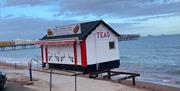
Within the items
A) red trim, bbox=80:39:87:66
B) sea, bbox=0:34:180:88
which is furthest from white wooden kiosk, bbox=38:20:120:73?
sea, bbox=0:34:180:88

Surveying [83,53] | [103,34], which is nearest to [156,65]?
[103,34]

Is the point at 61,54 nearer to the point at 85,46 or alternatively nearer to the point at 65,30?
the point at 65,30

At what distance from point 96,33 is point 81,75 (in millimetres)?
2636

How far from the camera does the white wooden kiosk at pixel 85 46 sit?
1761 cm

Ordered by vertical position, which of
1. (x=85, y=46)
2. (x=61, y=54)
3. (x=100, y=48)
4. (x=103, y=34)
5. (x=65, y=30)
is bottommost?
(x=61, y=54)

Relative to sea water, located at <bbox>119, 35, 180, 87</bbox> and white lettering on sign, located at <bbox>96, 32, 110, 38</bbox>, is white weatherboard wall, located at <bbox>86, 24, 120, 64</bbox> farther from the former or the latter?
sea water, located at <bbox>119, 35, 180, 87</bbox>

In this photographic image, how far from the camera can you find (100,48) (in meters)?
18.2

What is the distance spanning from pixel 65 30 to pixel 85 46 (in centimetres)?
242

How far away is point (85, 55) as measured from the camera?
17453mm

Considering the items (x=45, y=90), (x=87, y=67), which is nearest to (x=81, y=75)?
(x=87, y=67)

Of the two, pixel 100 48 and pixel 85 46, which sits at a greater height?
pixel 85 46

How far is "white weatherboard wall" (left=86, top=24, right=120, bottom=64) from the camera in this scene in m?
17.7

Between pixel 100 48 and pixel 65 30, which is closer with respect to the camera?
pixel 100 48

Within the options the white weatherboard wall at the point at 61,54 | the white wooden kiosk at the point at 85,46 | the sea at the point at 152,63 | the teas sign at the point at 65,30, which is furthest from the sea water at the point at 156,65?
the teas sign at the point at 65,30
